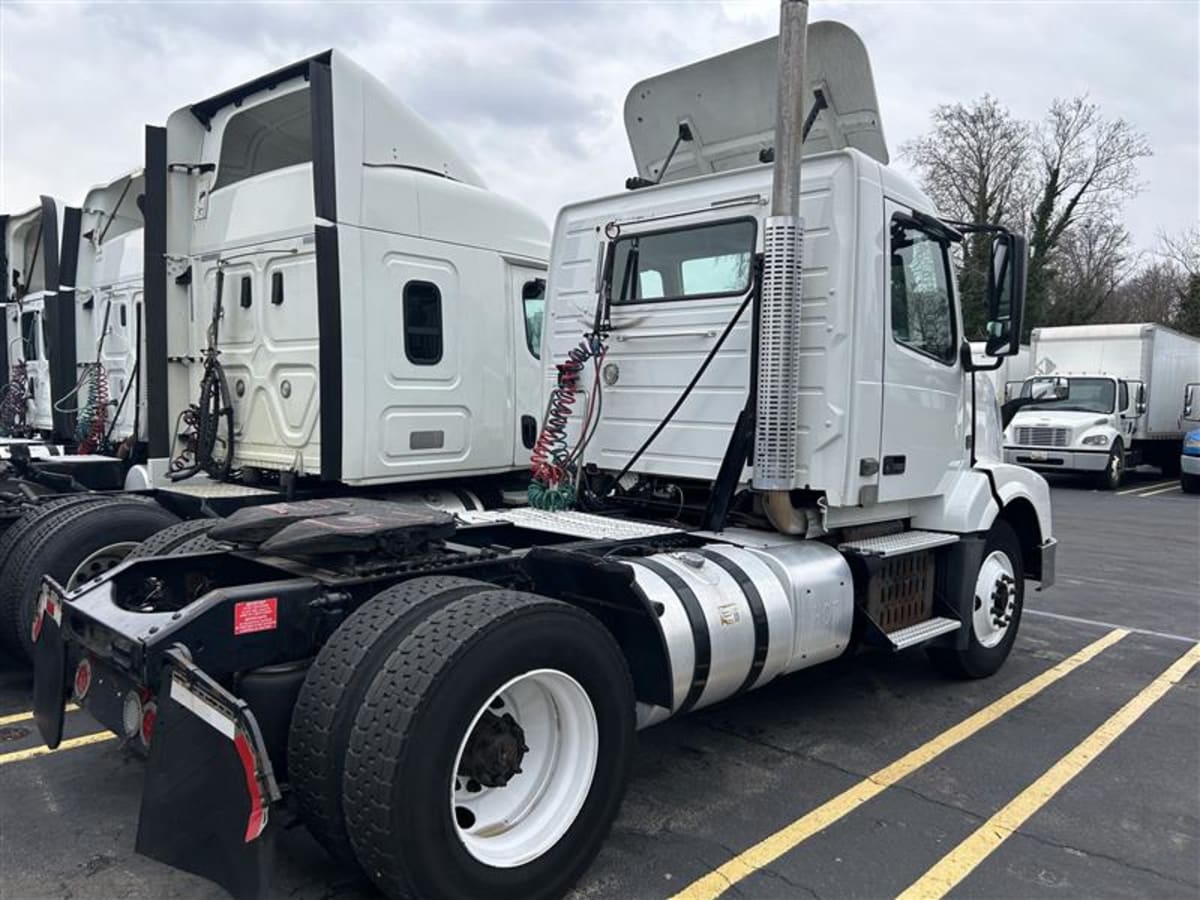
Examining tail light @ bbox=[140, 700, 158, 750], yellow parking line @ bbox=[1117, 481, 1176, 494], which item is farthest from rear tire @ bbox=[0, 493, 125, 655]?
yellow parking line @ bbox=[1117, 481, 1176, 494]

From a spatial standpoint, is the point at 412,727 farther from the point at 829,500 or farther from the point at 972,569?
the point at 972,569

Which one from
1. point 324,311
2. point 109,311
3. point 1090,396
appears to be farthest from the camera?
point 1090,396

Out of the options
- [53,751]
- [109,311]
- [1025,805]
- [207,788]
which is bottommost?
[1025,805]

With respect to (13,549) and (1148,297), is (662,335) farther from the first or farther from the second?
(1148,297)

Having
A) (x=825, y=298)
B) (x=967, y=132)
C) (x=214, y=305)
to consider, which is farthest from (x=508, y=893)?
(x=967, y=132)

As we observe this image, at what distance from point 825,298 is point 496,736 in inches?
108

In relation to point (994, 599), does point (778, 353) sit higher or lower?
higher

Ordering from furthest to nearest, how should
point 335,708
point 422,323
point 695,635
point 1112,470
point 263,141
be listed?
point 1112,470 → point 263,141 → point 422,323 → point 695,635 → point 335,708

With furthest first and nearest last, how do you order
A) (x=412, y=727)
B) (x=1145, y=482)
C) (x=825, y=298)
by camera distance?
(x=1145, y=482), (x=825, y=298), (x=412, y=727)

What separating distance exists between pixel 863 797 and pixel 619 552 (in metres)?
1.55

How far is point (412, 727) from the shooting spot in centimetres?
267

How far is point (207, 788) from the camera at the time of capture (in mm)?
2617

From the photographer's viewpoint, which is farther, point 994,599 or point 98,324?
point 98,324

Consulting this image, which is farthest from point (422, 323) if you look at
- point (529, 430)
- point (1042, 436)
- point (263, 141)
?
point (1042, 436)
